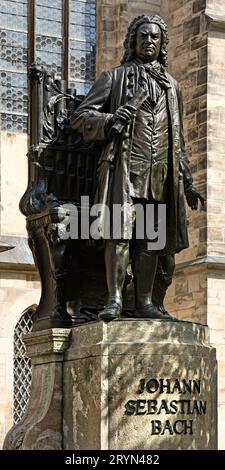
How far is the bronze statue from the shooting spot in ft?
28.1

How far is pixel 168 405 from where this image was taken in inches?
326

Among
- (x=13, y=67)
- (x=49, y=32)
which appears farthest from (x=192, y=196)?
(x=49, y=32)

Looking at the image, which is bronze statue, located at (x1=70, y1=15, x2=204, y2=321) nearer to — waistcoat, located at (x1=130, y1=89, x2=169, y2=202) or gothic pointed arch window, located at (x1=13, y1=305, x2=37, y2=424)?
waistcoat, located at (x1=130, y1=89, x2=169, y2=202)

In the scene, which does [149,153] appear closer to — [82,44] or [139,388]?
[139,388]

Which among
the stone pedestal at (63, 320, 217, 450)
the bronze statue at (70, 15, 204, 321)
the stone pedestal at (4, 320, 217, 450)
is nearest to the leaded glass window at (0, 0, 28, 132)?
the bronze statue at (70, 15, 204, 321)

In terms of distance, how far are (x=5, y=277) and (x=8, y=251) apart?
1.38 ft

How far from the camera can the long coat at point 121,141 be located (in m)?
8.59

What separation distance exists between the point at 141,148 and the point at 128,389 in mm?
1633

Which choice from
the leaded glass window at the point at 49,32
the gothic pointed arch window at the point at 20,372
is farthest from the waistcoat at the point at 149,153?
the leaded glass window at the point at 49,32

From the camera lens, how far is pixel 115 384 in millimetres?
8125

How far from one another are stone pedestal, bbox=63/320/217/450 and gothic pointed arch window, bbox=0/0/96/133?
12.8 m

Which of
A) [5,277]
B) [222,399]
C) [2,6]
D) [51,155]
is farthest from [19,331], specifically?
[51,155]

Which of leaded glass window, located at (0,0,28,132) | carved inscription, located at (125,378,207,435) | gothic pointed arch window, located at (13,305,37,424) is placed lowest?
carved inscription, located at (125,378,207,435)
